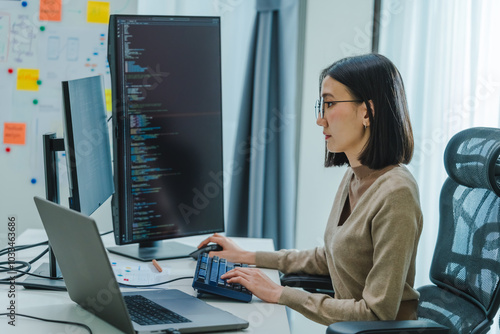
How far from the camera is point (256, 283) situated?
142cm

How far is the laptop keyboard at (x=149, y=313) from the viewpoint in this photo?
116 cm

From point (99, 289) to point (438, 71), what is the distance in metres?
1.96

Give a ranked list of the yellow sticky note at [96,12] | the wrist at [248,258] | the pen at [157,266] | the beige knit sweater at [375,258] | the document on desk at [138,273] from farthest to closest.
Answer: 1. the yellow sticky note at [96,12]
2. the wrist at [248,258]
3. the pen at [157,266]
4. the document on desk at [138,273]
5. the beige knit sweater at [375,258]

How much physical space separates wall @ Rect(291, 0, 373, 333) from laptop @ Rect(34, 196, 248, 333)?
139 cm

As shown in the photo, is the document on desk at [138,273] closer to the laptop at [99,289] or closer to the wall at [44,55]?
the laptop at [99,289]

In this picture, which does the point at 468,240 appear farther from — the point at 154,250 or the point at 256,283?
the point at 154,250

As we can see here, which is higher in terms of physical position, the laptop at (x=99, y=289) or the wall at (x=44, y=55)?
the wall at (x=44, y=55)

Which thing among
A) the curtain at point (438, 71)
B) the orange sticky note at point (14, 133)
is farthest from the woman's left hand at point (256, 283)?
the orange sticky note at point (14, 133)

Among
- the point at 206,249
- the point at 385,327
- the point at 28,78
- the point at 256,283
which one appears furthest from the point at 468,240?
the point at 28,78

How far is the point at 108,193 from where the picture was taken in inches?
68.7

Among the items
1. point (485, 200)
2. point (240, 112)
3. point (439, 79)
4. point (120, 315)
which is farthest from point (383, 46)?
point (120, 315)

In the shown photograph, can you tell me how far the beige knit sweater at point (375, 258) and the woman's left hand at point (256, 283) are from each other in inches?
1.0

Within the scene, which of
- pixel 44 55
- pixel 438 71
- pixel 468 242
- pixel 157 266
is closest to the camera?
pixel 468 242

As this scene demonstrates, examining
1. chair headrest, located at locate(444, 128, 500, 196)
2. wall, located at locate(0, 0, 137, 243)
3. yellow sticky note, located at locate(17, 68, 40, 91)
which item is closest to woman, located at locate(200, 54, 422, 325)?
chair headrest, located at locate(444, 128, 500, 196)
